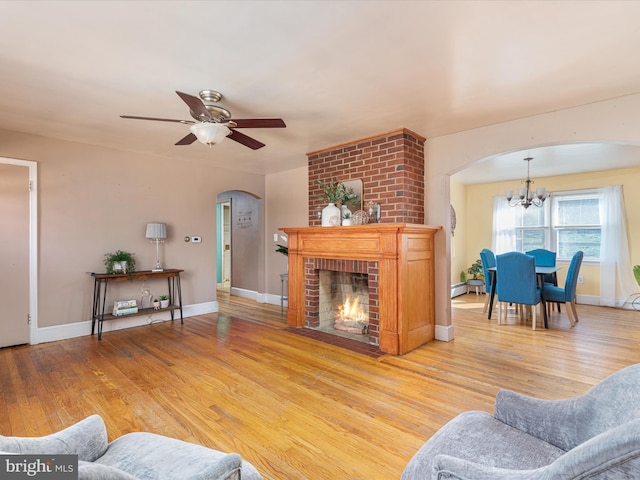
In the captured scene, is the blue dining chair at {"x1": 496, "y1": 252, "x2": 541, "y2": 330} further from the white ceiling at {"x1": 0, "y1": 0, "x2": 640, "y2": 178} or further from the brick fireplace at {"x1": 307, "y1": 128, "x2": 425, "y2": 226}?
the white ceiling at {"x1": 0, "y1": 0, "x2": 640, "y2": 178}

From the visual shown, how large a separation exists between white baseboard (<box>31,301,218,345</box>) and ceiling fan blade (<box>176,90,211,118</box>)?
11.0 ft

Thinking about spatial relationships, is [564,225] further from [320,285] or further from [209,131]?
[209,131]

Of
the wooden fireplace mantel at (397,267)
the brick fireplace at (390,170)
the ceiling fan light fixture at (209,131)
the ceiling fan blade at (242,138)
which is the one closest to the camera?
the ceiling fan light fixture at (209,131)

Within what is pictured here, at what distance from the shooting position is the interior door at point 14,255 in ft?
12.2

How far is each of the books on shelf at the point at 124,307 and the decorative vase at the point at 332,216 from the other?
285 cm

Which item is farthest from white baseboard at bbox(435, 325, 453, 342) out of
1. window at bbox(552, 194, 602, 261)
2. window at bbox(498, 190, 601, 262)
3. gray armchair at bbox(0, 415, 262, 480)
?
window at bbox(552, 194, 602, 261)

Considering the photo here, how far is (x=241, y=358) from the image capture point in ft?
11.1

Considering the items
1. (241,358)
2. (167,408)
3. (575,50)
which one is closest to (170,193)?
(241,358)

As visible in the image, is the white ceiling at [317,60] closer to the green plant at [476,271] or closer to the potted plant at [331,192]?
the potted plant at [331,192]

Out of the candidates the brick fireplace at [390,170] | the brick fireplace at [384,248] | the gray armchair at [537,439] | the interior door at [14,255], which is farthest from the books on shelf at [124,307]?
the gray armchair at [537,439]

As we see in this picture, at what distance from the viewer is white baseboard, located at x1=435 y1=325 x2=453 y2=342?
394 centimetres

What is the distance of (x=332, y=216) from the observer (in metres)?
4.17

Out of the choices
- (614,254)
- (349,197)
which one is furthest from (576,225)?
(349,197)

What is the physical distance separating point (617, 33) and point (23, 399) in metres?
4.84
